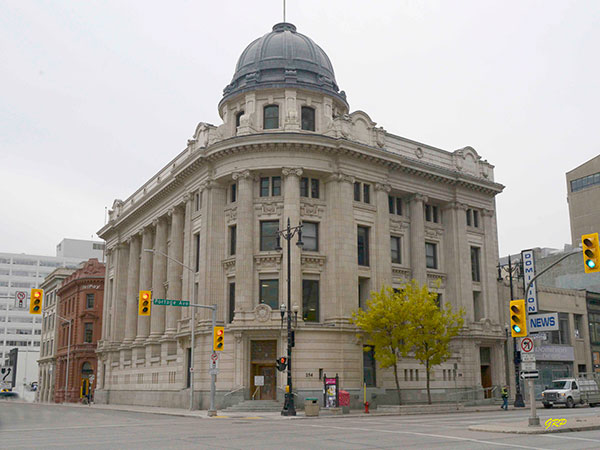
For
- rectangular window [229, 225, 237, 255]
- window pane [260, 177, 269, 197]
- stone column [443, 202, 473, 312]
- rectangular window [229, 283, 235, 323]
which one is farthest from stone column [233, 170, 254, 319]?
stone column [443, 202, 473, 312]

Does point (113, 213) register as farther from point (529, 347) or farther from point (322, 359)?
point (529, 347)

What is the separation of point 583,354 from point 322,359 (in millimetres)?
34329

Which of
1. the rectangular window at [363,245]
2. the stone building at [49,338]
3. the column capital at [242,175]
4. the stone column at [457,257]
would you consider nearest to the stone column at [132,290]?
the column capital at [242,175]

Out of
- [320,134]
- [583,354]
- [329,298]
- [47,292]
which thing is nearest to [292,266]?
[329,298]

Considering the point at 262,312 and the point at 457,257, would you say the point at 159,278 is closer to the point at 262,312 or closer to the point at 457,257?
the point at 262,312

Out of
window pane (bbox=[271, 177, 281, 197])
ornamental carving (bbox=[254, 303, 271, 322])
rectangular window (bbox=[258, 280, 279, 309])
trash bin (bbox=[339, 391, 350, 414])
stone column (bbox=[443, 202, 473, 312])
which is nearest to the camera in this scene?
trash bin (bbox=[339, 391, 350, 414])

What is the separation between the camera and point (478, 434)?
23031 millimetres

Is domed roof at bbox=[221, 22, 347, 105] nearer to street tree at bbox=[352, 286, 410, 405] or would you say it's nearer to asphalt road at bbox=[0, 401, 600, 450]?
street tree at bbox=[352, 286, 410, 405]

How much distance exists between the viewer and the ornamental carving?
1767 inches

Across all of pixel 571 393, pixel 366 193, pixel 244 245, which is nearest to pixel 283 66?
pixel 366 193

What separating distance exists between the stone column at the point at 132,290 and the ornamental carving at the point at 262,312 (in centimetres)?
2644

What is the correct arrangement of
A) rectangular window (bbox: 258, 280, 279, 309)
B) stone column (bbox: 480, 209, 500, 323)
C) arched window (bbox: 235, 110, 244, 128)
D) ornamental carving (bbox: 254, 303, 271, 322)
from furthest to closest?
1. stone column (bbox: 480, 209, 500, 323)
2. arched window (bbox: 235, 110, 244, 128)
3. rectangular window (bbox: 258, 280, 279, 309)
4. ornamental carving (bbox: 254, 303, 271, 322)

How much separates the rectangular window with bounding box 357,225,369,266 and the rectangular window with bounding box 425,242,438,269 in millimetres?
7962

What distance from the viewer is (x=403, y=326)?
45.1 metres
